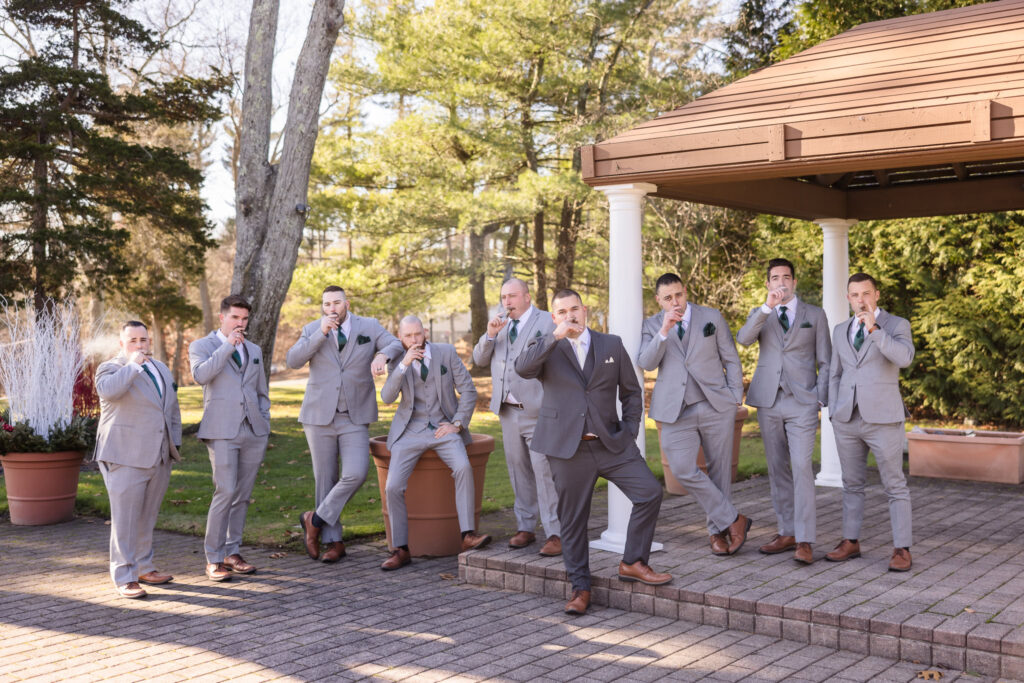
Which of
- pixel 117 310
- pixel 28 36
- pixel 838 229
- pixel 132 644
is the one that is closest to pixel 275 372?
pixel 117 310

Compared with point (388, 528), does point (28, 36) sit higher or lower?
higher

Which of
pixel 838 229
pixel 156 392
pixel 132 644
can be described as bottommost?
pixel 132 644

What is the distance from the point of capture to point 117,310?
24125 millimetres

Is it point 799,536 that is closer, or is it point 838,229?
point 799,536

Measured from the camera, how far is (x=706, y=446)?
6.49 m

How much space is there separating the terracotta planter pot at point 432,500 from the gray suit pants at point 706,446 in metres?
1.55

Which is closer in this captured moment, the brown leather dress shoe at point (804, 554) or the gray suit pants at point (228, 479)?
the brown leather dress shoe at point (804, 554)

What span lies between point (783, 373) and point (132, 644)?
4.28 m

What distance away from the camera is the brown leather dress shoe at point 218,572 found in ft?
21.8

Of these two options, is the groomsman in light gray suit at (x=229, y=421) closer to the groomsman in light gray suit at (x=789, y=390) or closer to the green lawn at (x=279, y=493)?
the green lawn at (x=279, y=493)

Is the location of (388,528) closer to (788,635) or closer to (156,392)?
(156,392)

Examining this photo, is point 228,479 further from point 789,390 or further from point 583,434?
point 789,390

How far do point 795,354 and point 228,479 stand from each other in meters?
3.91

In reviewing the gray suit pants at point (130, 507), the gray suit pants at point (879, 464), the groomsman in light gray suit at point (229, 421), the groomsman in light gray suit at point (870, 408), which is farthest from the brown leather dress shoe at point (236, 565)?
the gray suit pants at point (879, 464)
